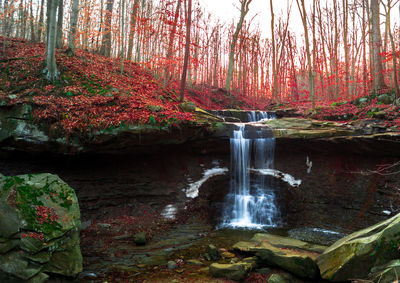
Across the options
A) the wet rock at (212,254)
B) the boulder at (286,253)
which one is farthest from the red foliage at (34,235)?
the boulder at (286,253)

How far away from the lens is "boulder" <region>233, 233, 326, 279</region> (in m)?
4.93

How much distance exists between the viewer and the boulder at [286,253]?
16.2ft

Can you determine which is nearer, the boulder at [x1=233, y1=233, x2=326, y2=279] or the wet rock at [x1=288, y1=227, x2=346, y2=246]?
Result: the boulder at [x1=233, y1=233, x2=326, y2=279]

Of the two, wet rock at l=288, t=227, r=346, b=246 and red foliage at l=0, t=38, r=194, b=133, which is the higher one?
red foliage at l=0, t=38, r=194, b=133

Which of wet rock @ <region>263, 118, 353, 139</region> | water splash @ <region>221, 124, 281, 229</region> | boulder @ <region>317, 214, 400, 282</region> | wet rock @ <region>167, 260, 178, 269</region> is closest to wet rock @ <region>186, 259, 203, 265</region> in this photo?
wet rock @ <region>167, 260, 178, 269</region>

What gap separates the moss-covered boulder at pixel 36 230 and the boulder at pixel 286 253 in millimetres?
4225

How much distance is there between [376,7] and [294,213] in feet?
39.9

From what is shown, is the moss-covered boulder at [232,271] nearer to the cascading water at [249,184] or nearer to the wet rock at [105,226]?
the wet rock at [105,226]

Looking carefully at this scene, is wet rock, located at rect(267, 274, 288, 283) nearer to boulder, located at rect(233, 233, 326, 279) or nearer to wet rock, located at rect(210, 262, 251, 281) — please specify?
boulder, located at rect(233, 233, 326, 279)

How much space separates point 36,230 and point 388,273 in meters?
6.25

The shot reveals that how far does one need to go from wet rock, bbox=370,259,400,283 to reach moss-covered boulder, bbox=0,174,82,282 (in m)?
5.57

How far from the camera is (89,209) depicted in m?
7.99

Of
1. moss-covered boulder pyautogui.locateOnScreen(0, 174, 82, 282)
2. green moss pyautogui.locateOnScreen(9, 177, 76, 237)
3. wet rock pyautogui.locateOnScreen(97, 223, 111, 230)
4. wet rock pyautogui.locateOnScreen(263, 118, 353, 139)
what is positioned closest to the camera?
moss-covered boulder pyautogui.locateOnScreen(0, 174, 82, 282)

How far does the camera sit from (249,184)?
10469 mm
